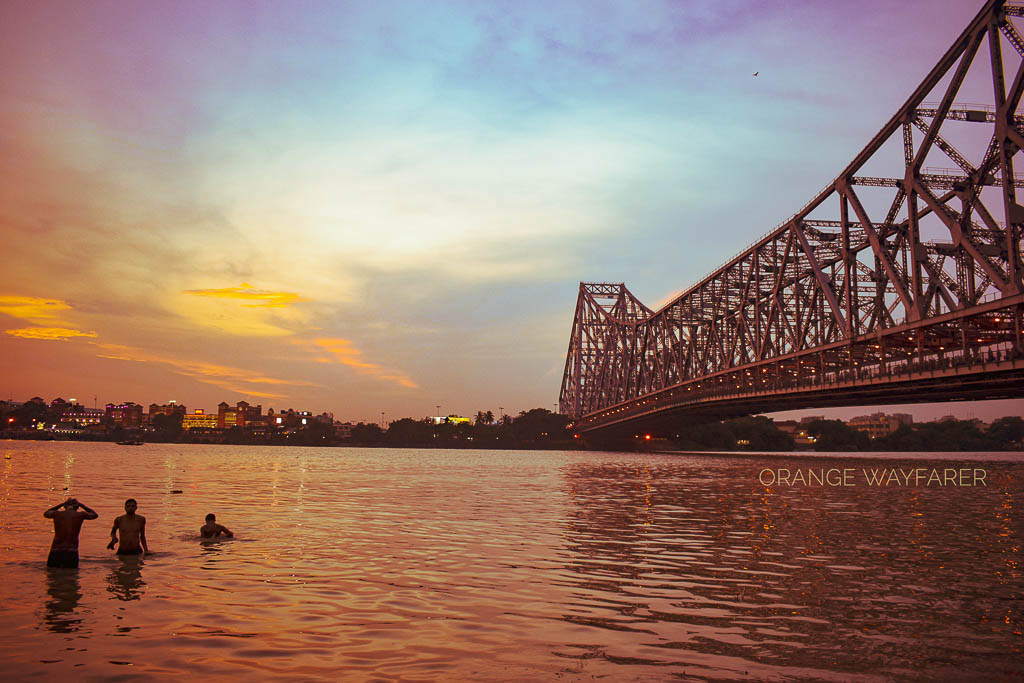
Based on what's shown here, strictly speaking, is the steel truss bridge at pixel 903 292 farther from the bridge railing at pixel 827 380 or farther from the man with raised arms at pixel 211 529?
the man with raised arms at pixel 211 529

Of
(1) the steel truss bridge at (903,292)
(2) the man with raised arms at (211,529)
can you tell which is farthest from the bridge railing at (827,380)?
(2) the man with raised arms at (211,529)

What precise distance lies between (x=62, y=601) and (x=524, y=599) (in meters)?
6.58

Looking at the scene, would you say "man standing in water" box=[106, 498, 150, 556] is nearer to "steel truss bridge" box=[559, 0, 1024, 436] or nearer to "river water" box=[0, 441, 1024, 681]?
"river water" box=[0, 441, 1024, 681]

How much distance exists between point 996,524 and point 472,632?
1916 cm

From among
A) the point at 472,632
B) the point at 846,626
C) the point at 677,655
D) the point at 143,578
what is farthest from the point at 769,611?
the point at 143,578

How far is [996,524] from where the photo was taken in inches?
895

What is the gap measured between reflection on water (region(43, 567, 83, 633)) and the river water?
0.19ft

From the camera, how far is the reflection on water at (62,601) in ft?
33.0

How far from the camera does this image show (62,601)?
1152 cm

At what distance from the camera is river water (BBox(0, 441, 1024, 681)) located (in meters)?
8.48

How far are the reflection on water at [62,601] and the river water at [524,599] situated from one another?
56mm

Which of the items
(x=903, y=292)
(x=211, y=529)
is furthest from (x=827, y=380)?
(x=211, y=529)

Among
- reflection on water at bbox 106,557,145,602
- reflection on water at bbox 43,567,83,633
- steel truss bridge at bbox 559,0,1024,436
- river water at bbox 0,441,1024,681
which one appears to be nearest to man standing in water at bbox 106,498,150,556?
reflection on water at bbox 106,557,145,602

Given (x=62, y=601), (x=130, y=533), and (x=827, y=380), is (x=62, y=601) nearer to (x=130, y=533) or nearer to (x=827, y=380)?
(x=130, y=533)
